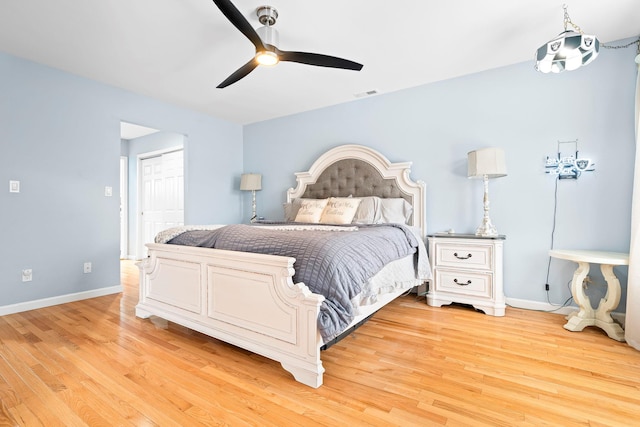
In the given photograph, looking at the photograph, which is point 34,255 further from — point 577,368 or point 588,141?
point 588,141

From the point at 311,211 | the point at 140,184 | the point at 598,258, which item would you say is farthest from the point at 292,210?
the point at 140,184

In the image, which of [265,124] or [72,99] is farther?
[265,124]

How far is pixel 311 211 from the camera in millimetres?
3654

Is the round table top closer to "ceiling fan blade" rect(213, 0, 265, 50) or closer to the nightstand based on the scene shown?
the nightstand

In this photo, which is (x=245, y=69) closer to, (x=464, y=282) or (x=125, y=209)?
(x=464, y=282)

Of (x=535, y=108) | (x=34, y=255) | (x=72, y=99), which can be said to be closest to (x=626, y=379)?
(x=535, y=108)

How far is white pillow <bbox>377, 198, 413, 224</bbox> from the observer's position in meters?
3.41

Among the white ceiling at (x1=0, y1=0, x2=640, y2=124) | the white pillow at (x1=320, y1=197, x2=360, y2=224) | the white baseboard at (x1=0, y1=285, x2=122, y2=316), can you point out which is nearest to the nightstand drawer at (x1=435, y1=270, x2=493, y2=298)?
the white pillow at (x1=320, y1=197, x2=360, y2=224)

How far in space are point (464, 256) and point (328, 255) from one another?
5.89 feet

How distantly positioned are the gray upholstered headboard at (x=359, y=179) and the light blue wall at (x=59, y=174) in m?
2.15

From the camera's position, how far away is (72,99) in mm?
3332

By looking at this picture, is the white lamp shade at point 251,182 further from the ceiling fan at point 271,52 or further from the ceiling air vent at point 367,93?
the ceiling fan at point 271,52

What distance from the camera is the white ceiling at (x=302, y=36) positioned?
2238 millimetres

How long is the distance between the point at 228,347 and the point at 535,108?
11.2 feet
